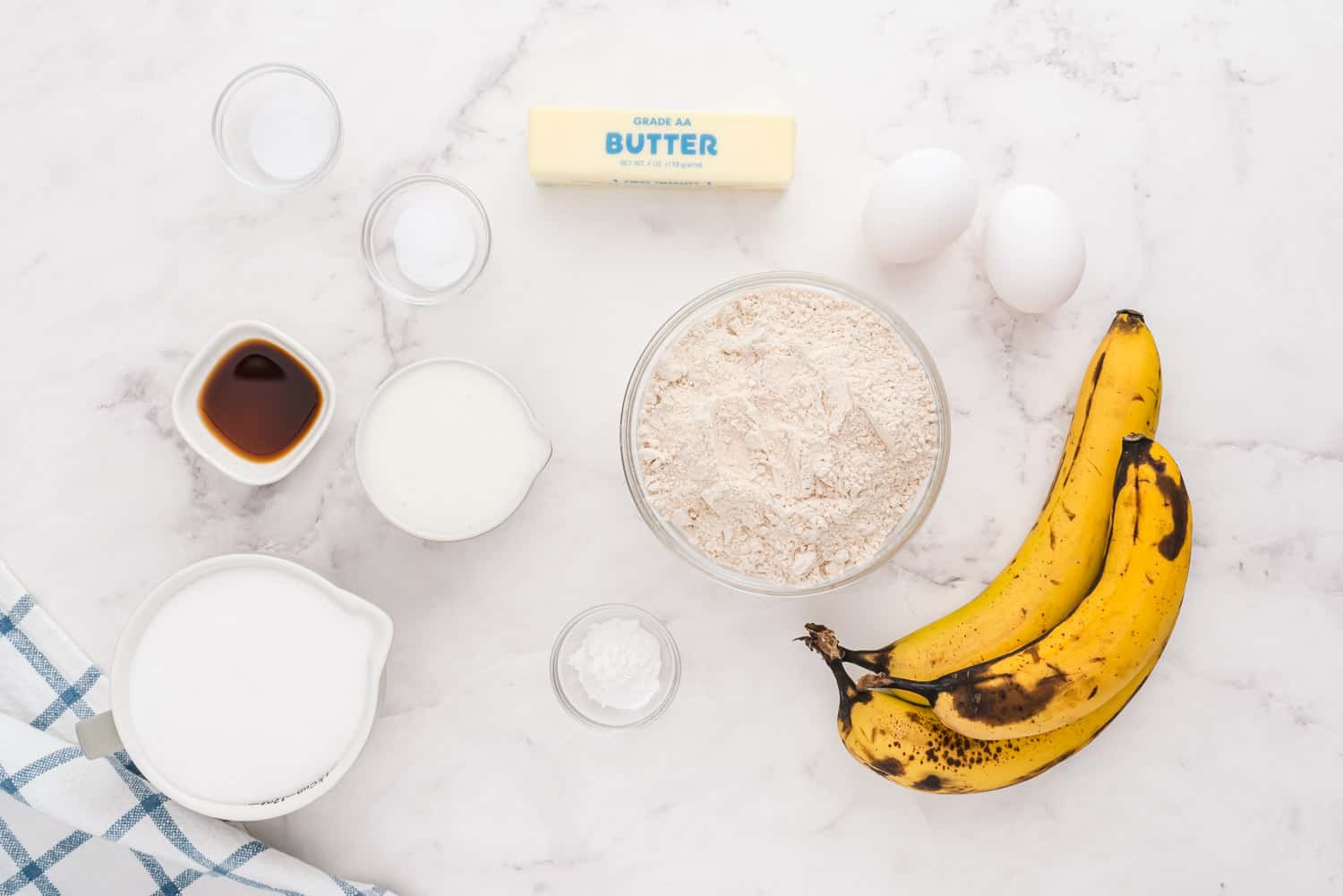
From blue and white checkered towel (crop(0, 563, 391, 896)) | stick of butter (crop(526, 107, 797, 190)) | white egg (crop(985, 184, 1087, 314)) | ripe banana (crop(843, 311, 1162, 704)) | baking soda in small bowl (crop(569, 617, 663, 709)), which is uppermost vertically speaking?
stick of butter (crop(526, 107, 797, 190))

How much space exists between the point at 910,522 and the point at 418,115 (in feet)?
2.59

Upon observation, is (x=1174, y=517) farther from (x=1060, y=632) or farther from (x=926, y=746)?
(x=926, y=746)

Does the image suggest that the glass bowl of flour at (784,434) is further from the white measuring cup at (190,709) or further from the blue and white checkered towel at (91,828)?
the blue and white checkered towel at (91,828)

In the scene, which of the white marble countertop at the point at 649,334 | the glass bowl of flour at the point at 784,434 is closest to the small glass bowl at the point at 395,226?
the white marble countertop at the point at 649,334

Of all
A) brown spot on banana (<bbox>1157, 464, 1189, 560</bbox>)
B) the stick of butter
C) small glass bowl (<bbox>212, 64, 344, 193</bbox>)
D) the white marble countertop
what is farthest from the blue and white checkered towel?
brown spot on banana (<bbox>1157, 464, 1189, 560</bbox>)

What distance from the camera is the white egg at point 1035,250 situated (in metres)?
0.99

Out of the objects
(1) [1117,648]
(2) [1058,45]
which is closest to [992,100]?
(2) [1058,45]

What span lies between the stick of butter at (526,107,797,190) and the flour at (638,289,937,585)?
18 cm

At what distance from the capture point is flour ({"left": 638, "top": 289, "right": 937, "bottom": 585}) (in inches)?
35.9

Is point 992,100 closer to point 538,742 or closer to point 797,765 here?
point 797,765

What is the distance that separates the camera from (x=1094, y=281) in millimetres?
1101

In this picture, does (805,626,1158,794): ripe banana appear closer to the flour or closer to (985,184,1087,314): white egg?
the flour

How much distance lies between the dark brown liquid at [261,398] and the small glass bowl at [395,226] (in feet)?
0.51

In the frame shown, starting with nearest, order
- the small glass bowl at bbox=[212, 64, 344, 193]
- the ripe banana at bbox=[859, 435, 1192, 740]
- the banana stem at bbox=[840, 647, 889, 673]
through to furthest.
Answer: the ripe banana at bbox=[859, 435, 1192, 740]
the banana stem at bbox=[840, 647, 889, 673]
the small glass bowl at bbox=[212, 64, 344, 193]
